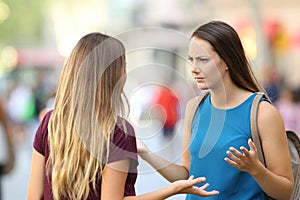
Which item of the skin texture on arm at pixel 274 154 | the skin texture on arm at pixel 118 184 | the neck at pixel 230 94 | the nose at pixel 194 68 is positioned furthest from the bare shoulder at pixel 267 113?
the skin texture on arm at pixel 118 184

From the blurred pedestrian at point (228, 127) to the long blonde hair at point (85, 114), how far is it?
1.23 ft

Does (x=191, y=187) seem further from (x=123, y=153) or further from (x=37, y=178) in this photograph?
(x=37, y=178)

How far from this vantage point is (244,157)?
326cm

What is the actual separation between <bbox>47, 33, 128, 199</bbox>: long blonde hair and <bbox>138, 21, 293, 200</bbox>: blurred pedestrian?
0.37 m

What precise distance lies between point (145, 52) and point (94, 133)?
58 cm

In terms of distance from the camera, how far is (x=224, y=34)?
11.8 ft

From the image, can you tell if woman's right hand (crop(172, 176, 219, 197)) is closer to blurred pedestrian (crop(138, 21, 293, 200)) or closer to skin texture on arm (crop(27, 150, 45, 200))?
blurred pedestrian (crop(138, 21, 293, 200))

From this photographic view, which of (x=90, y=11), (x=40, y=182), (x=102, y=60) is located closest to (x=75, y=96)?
(x=102, y=60)

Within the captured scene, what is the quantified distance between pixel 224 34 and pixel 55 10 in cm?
4828

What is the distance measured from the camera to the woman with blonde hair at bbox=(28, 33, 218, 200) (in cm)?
326

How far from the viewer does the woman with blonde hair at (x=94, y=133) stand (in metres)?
3.26

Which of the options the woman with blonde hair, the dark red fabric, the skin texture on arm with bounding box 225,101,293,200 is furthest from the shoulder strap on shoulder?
the dark red fabric

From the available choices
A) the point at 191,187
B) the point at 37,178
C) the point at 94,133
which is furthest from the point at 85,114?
the point at 191,187

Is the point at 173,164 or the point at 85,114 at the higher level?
the point at 85,114
